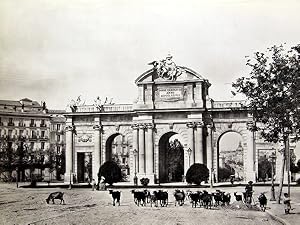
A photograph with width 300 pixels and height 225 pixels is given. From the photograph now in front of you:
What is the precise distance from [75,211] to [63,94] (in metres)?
3.54

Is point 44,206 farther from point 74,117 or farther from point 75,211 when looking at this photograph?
point 74,117

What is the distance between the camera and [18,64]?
14.6 meters

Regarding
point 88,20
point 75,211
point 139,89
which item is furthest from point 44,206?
point 139,89

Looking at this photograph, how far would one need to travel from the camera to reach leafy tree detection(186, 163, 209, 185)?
96.1ft

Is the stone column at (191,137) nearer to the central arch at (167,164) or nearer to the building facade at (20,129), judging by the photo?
the central arch at (167,164)

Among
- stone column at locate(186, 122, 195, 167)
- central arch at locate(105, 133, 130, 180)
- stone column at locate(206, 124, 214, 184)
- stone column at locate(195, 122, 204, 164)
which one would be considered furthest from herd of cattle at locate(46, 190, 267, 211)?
central arch at locate(105, 133, 130, 180)

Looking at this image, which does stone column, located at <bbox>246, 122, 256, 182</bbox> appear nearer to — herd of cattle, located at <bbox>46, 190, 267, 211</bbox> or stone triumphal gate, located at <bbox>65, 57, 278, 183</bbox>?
stone triumphal gate, located at <bbox>65, 57, 278, 183</bbox>

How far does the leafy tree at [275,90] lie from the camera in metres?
18.2

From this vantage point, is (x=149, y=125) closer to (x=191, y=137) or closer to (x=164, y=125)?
(x=164, y=125)

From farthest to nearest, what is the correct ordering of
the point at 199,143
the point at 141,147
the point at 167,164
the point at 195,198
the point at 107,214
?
the point at 167,164 → the point at 141,147 → the point at 199,143 → the point at 195,198 → the point at 107,214

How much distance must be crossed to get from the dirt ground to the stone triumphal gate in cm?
1605

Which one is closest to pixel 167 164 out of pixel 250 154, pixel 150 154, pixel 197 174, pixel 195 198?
pixel 150 154

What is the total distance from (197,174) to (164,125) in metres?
6.47

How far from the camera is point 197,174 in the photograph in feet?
97.4
